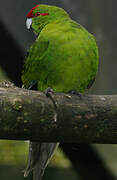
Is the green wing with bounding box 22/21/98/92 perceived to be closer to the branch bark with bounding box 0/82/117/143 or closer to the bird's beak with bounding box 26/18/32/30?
the bird's beak with bounding box 26/18/32/30

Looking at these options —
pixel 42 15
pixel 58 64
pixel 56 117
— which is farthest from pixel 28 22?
pixel 56 117

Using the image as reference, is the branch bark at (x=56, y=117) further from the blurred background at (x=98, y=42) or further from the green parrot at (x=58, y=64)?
the blurred background at (x=98, y=42)

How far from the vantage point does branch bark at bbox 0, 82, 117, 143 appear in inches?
49.6

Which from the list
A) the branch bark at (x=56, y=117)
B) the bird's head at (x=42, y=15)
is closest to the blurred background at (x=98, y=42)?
the bird's head at (x=42, y=15)

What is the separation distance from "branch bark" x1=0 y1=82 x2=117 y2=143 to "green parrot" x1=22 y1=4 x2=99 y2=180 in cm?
58

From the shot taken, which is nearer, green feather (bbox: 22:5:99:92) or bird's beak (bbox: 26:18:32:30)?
green feather (bbox: 22:5:99:92)

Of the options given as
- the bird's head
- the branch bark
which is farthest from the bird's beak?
the branch bark

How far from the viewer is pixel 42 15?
240 cm

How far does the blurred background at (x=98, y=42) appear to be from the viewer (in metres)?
2.16

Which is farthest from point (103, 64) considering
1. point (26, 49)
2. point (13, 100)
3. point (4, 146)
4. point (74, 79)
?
point (4, 146)

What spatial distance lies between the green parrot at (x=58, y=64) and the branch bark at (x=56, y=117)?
1.89 feet

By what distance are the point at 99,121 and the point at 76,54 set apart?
705 mm

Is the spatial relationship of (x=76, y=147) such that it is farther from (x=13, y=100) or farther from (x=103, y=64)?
(x=13, y=100)

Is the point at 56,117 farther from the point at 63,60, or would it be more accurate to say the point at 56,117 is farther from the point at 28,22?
the point at 28,22
